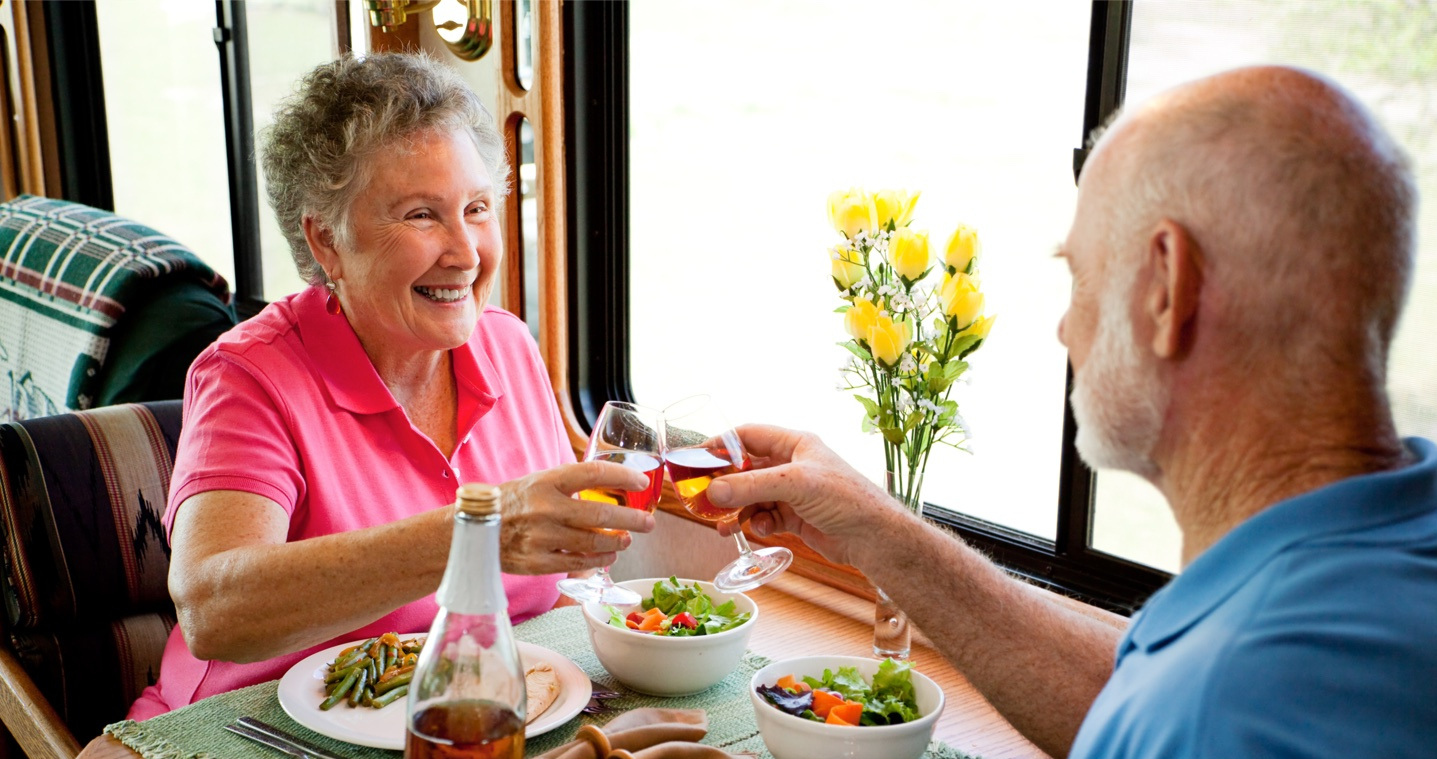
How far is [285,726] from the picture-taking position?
4.71ft

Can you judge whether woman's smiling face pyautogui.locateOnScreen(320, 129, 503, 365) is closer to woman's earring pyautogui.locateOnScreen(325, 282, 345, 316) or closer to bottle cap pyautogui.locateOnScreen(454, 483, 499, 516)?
woman's earring pyautogui.locateOnScreen(325, 282, 345, 316)

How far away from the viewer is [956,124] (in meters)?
2.06

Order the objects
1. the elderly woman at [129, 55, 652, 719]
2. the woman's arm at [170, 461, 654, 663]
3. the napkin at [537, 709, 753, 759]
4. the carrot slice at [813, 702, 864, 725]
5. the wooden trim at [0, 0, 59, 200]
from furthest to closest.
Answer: the wooden trim at [0, 0, 59, 200]
the elderly woman at [129, 55, 652, 719]
the woman's arm at [170, 461, 654, 663]
the carrot slice at [813, 702, 864, 725]
the napkin at [537, 709, 753, 759]

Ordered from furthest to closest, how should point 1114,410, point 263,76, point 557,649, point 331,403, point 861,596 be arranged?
point 263,76 → point 861,596 → point 331,403 → point 557,649 → point 1114,410

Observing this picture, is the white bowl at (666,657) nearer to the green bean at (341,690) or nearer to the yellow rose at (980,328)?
the green bean at (341,690)

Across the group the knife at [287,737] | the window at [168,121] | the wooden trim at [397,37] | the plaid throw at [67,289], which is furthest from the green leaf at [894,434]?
the window at [168,121]

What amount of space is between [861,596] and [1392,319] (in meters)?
1.32

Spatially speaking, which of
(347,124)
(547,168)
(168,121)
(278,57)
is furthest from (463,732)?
(168,121)

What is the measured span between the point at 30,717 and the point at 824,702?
130cm

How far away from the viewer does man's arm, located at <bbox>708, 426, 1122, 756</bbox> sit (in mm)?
1441

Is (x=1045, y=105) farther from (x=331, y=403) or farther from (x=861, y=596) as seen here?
(x=331, y=403)

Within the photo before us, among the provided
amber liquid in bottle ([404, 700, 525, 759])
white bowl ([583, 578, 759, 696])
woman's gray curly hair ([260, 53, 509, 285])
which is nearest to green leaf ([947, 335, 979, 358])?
white bowl ([583, 578, 759, 696])

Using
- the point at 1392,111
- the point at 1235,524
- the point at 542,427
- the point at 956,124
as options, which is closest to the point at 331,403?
the point at 542,427

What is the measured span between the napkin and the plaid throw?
6.74ft
